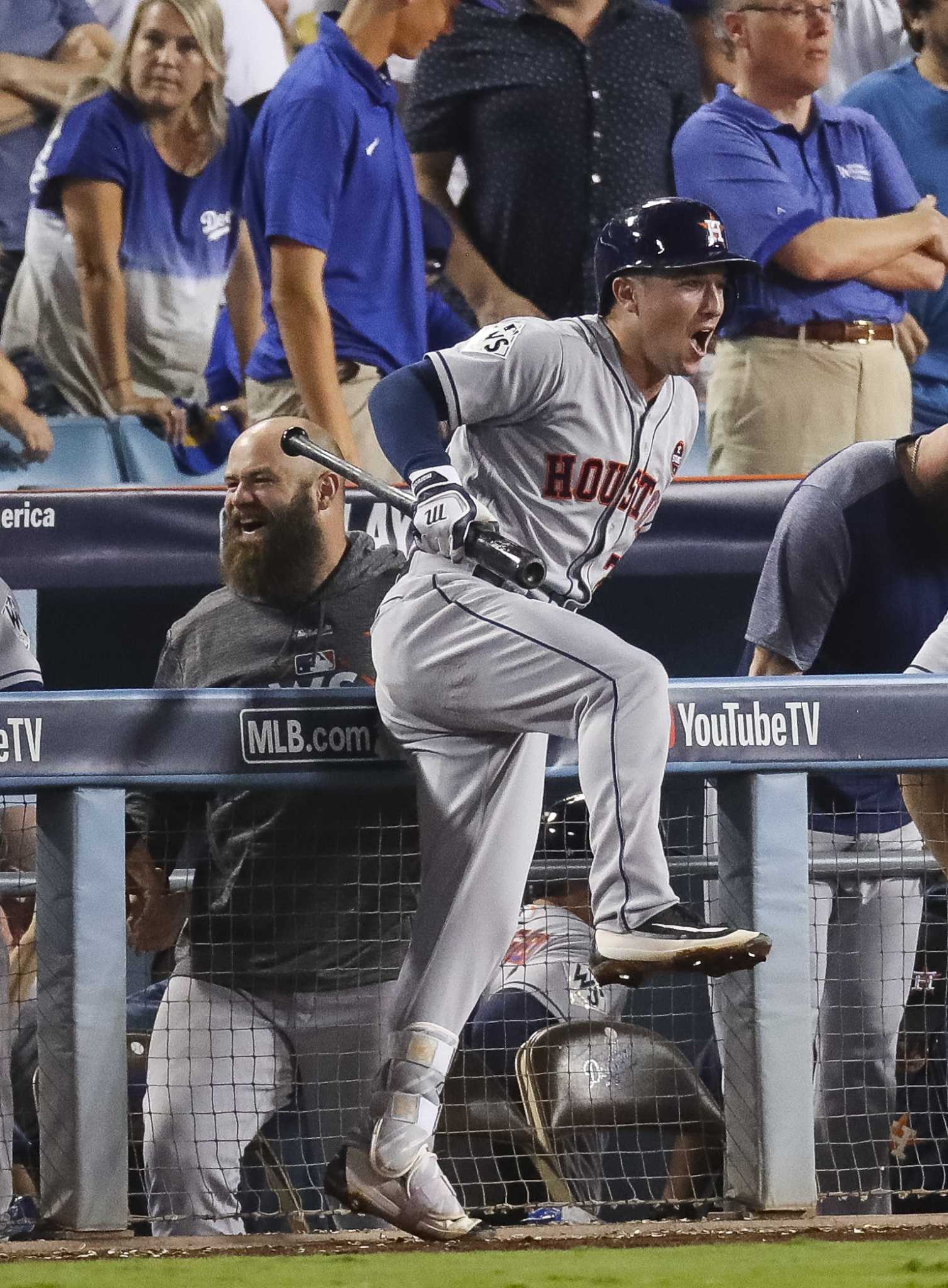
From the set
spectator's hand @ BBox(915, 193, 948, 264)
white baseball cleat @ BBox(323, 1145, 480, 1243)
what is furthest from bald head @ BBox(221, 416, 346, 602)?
spectator's hand @ BBox(915, 193, 948, 264)

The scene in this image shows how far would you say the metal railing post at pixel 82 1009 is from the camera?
5.99 feet

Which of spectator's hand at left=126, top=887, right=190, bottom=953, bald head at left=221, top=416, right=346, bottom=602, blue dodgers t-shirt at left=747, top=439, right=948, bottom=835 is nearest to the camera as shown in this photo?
spectator's hand at left=126, top=887, right=190, bottom=953

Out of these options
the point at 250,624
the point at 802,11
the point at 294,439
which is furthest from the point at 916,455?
the point at 294,439

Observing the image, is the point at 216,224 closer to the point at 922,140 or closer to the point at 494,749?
the point at 922,140

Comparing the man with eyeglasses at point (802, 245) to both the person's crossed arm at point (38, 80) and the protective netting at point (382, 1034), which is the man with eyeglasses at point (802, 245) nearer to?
the protective netting at point (382, 1034)

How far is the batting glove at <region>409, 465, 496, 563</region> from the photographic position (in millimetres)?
1754

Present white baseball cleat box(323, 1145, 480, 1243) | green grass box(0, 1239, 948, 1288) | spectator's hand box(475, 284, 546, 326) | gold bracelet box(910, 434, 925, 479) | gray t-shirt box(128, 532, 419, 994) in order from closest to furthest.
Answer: green grass box(0, 1239, 948, 1288) < white baseball cleat box(323, 1145, 480, 1243) < gray t-shirt box(128, 532, 419, 994) < gold bracelet box(910, 434, 925, 479) < spectator's hand box(475, 284, 546, 326)

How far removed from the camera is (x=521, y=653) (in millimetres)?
1810

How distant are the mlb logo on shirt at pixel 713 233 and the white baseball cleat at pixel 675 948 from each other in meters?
0.81

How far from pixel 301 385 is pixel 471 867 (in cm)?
146

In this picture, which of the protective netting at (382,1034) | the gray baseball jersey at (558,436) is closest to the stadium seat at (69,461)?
the protective netting at (382,1034)

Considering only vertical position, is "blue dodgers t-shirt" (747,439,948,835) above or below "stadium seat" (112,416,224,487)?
below

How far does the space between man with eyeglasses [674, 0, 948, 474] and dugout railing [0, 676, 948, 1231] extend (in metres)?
1.26

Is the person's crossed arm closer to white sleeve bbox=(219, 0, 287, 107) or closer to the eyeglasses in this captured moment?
white sleeve bbox=(219, 0, 287, 107)
